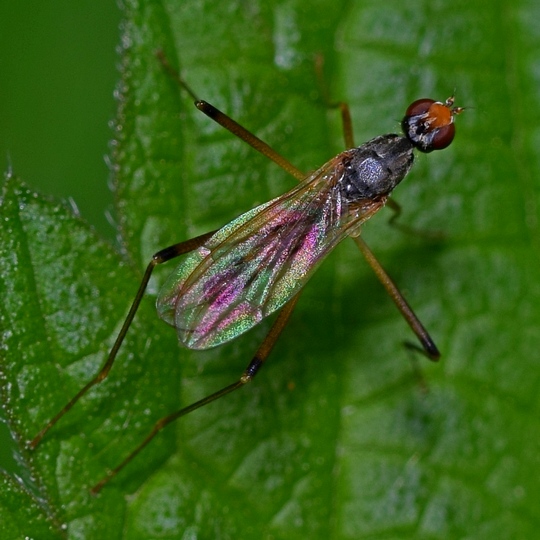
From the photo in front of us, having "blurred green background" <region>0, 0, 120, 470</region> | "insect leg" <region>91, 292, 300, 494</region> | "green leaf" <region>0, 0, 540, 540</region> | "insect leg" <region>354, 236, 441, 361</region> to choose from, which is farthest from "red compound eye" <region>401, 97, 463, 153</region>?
"blurred green background" <region>0, 0, 120, 470</region>

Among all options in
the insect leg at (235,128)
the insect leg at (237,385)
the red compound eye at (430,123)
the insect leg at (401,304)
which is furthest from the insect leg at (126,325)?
the red compound eye at (430,123)

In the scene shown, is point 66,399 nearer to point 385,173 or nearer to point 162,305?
point 162,305

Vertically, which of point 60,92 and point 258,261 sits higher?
point 60,92

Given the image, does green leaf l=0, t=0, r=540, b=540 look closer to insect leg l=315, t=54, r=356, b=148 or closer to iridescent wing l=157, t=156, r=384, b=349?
insect leg l=315, t=54, r=356, b=148

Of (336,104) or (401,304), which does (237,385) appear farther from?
(336,104)

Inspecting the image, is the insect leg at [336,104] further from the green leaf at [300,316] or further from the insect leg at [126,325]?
the insect leg at [126,325]

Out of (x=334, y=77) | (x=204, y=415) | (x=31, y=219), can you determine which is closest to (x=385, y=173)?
(x=334, y=77)

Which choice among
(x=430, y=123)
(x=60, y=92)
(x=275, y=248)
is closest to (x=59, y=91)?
(x=60, y=92)
